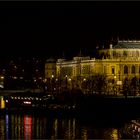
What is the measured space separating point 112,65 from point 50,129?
2748 cm

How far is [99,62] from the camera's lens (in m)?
69.3

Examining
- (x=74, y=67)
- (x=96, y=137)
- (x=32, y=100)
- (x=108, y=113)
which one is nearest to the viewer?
(x=96, y=137)

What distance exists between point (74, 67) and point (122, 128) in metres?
32.7

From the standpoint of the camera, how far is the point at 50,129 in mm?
42031

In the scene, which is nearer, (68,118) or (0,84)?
(68,118)

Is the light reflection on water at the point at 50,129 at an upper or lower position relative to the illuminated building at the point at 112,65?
lower

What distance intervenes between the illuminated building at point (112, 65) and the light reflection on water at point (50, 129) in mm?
19993

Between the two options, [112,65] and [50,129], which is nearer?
[50,129]

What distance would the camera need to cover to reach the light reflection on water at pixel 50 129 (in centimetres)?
3941

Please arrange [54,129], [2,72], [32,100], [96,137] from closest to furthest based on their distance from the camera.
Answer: [96,137] → [54,129] → [32,100] → [2,72]

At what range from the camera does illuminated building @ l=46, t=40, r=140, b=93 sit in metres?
68.4

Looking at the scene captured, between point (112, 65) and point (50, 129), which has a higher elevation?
point (112, 65)

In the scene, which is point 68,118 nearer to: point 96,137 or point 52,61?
point 96,137

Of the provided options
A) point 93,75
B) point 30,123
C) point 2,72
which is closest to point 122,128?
point 30,123
